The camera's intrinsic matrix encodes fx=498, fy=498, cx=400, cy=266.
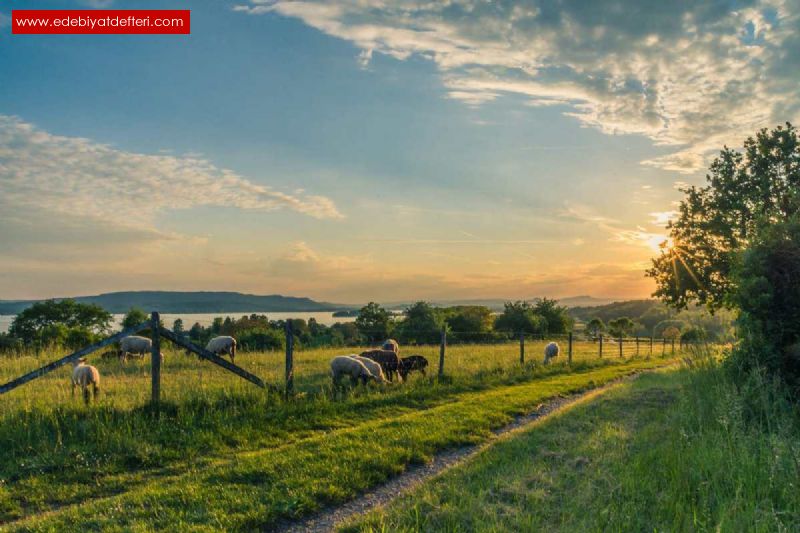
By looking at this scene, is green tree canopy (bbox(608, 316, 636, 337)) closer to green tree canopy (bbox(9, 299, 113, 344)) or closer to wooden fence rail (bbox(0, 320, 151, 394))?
green tree canopy (bbox(9, 299, 113, 344))

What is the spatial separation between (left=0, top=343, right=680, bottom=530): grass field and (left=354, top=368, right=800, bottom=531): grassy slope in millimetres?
1607

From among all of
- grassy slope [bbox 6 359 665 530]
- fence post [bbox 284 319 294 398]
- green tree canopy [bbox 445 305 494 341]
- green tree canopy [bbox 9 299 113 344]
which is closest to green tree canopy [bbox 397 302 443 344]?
green tree canopy [bbox 445 305 494 341]

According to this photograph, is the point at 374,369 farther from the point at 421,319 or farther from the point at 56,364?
the point at 421,319

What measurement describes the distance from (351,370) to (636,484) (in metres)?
11.0

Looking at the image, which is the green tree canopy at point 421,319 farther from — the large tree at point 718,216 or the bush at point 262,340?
the large tree at point 718,216

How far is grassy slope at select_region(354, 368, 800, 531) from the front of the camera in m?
5.38

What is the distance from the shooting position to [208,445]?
9383 mm

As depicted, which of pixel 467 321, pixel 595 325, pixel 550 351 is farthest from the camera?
pixel 595 325

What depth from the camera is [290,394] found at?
13164 millimetres

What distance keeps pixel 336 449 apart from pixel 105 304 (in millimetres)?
74046

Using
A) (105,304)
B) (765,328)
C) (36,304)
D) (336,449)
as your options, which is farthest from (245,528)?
(105,304)

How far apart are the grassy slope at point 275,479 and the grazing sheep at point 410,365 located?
282 inches

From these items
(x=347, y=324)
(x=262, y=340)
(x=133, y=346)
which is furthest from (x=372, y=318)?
(x=133, y=346)

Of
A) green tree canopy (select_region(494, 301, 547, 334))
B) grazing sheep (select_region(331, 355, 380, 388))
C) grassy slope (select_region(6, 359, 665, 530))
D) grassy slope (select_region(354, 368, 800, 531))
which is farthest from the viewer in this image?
green tree canopy (select_region(494, 301, 547, 334))
